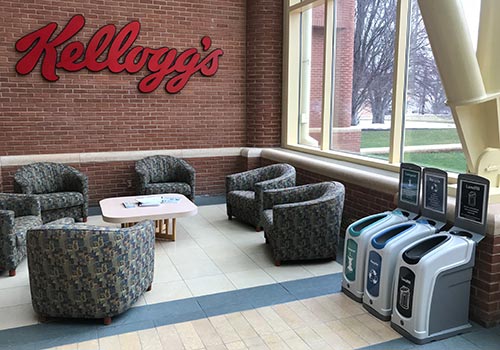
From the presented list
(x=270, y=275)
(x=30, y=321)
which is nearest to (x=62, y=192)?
(x=30, y=321)

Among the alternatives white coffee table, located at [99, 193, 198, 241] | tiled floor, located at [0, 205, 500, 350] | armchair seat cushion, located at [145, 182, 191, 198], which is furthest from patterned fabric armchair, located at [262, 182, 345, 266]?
armchair seat cushion, located at [145, 182, 191, 198]

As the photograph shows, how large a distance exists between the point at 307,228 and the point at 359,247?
0.81 meters

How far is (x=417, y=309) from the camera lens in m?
3.11

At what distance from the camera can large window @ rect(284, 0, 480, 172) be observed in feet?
16.3

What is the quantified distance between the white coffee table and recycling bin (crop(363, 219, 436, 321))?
2131 mm

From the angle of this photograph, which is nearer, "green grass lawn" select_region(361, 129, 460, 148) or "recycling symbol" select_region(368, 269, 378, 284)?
"recycling symbol" select_region(368, 269, 378, 284)

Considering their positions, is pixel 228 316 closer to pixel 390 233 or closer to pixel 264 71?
pixel 390 233

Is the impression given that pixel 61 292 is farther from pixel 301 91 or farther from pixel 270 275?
pixel 301 91

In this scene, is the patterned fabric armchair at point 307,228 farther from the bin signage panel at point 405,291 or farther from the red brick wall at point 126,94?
the red brick wall at point 126,94

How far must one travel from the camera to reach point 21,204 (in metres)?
4.87

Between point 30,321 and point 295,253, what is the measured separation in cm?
240

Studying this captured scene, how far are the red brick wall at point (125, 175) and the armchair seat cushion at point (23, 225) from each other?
216 centimetres

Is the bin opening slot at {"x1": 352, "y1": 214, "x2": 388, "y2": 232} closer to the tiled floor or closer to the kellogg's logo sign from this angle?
the tiled floor

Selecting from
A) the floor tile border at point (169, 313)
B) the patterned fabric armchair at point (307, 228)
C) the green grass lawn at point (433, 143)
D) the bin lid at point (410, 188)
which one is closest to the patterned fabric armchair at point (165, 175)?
the patterned fabric armchair at point (307, 228)
